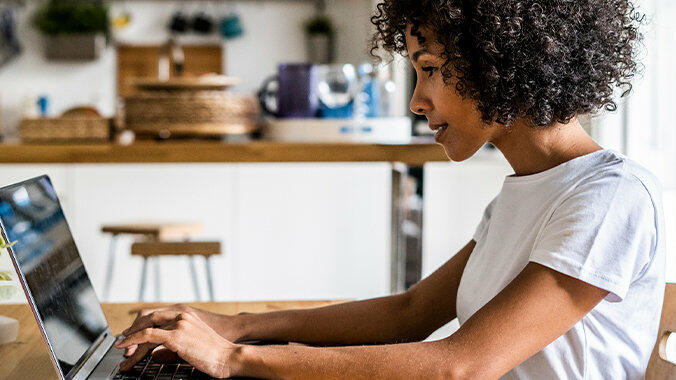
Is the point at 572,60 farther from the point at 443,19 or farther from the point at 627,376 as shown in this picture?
the point at 627,376

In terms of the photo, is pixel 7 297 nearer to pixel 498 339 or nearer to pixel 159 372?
pixel 159 372

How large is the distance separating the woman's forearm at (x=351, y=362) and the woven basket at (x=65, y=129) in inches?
63.7

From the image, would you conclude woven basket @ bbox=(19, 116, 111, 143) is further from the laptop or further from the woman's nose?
the woman's nose

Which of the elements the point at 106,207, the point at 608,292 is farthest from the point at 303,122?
the point at 608,292

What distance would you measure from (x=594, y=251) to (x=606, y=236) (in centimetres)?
2

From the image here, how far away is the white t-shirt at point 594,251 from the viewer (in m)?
0.78

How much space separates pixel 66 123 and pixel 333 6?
4.92 m

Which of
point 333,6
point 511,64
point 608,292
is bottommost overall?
point 608,292

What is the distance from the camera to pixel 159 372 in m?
0.86

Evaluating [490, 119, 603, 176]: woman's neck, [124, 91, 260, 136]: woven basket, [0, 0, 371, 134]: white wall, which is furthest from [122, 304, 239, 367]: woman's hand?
[0, 0, 371, 134]: white wall

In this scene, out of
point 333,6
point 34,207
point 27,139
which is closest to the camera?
point 34,207

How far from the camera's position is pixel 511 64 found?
2.87 ft

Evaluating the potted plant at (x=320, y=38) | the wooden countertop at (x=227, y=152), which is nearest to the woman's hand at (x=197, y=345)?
the wooden countertop at (x=227, y=152)

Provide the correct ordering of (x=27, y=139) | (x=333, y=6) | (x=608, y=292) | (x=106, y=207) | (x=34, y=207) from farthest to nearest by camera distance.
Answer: (x=333, y=6), (x=106, y=207), (x=27, y=139), (x=34, y=207), (x=608, y=292)
